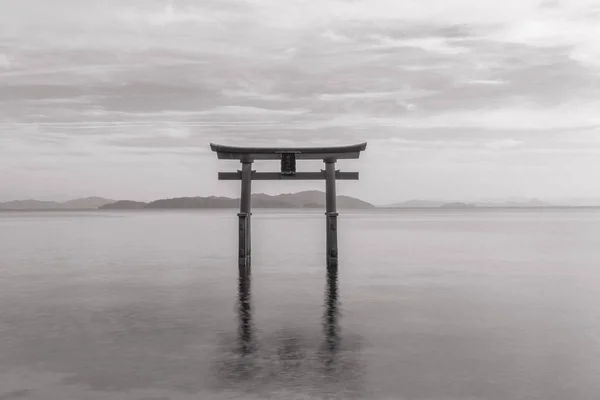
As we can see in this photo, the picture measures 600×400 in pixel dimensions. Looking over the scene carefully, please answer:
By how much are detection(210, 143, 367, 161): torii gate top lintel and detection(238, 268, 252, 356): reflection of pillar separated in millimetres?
4544

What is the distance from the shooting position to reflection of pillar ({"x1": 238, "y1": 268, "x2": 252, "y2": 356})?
1044 cm

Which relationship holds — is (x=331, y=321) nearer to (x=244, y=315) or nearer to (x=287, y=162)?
(x=244, y=315)

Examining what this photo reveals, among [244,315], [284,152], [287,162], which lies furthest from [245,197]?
[244,315]

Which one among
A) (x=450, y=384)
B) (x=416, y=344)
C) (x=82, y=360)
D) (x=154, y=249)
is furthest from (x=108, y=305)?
(x=154, y=249)

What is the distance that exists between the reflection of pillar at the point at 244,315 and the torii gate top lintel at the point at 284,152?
14.9 feet

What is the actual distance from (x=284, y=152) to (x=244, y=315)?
7.65 m

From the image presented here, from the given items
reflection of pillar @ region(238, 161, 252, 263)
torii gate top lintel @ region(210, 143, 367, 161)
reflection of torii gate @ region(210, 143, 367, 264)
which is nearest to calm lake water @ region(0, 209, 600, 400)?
reflection of pillar @ region(238, 161, 252, 263)

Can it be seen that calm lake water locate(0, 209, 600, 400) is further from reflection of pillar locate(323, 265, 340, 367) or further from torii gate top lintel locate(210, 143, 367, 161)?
torii gate top lintel locate(210, 143, 367, 161)

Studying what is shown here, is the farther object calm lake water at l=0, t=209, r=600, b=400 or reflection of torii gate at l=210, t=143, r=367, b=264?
reflection of torii gate at l=210, t=143, r=367, b=264

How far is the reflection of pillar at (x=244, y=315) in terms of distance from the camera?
10.4 meters

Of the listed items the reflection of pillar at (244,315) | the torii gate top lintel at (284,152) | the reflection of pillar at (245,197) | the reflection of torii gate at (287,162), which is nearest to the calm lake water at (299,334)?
the reflection of pillar at (244,315)

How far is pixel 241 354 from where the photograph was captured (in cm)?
974

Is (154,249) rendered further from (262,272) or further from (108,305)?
(108,305)

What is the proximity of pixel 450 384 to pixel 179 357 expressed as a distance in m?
4.46
